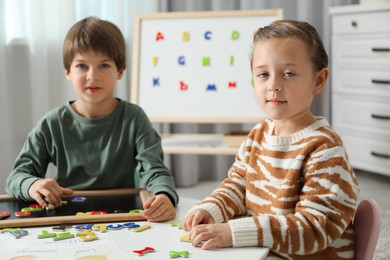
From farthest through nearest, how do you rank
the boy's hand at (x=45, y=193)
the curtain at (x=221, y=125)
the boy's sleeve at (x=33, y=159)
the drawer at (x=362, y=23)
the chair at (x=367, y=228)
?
1. the curtain at (x=221, y=125)
2. the drawer at (x=362, y=23)
3. the boy's sleeve at (x=33, y=159)
4. the boy's hand at (x=45, y=193)
5. the chair at (x=367, y=228)

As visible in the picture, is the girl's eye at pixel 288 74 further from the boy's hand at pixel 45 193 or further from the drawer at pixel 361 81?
the drawer at pixel 361 81

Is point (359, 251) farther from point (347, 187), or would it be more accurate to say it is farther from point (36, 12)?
point (36, 12)

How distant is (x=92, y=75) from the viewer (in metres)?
1.65

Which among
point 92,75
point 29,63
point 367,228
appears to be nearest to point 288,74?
point 367,228

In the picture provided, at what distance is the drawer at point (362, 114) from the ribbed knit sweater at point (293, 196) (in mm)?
2338

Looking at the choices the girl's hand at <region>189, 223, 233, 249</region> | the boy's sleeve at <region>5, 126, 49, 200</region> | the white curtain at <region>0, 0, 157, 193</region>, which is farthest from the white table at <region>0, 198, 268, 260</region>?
the white curtain at <region>0, 0, 157, 193</region>

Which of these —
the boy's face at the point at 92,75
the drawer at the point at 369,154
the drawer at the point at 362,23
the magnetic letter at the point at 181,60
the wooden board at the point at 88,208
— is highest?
the drawer at the point at 362,23

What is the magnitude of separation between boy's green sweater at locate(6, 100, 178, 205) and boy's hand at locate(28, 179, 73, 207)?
0.18m

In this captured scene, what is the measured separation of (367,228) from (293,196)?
0.55 feet

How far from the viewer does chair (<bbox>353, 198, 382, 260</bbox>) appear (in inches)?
47.3

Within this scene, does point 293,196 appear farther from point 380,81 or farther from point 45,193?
point 380,81

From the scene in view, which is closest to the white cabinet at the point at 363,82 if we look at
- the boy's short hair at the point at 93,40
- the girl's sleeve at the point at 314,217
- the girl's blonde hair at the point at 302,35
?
the boy's short hair at the point at 93,40

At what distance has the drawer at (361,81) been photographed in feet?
11.5

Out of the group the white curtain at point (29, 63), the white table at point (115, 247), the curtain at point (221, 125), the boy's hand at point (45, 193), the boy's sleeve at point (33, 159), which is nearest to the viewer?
the white table at point (115, 247)
